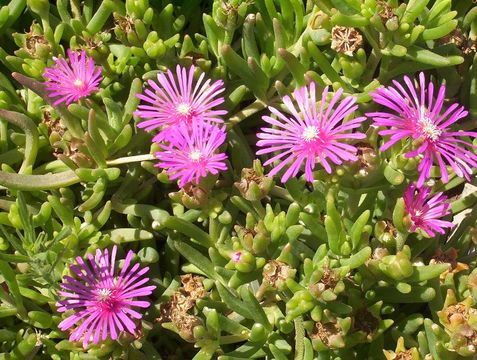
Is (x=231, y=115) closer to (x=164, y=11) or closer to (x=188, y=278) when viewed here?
(x=164, y=11)

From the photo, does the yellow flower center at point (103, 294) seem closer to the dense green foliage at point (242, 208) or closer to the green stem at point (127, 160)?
the dense green foliage at point (242, 208)

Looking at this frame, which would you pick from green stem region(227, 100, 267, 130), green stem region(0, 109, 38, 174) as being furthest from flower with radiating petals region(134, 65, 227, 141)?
green stem region(0, 109, 38, 174)

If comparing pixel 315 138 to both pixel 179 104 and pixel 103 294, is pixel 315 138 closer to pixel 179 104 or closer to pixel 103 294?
pixel 179 104

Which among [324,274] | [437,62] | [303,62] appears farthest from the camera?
[303,62]

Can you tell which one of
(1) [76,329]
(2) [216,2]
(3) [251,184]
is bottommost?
(1) [76,329]

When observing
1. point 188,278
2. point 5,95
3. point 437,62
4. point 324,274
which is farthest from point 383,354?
point 5,95

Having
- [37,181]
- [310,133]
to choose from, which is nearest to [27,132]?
[37,181]
